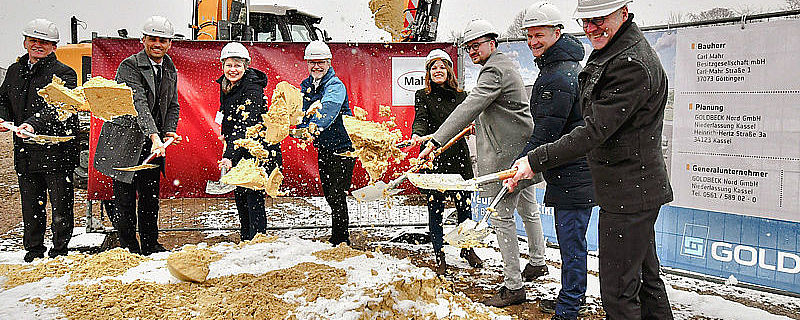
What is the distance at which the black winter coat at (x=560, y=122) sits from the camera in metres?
3.62

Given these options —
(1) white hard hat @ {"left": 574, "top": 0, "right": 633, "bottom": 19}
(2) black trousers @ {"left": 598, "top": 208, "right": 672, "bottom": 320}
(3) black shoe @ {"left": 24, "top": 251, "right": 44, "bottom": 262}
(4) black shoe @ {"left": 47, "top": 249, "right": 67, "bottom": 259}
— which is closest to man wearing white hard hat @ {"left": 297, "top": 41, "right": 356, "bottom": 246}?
(4) black shoe @ {"left": 47, "top": 249, "right": 67, "bottom": 259}

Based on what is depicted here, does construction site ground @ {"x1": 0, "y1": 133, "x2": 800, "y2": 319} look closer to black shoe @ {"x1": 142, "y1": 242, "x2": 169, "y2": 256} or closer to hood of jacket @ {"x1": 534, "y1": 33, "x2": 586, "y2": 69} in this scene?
black shoe @ {"x1": 142, "y1": 242, "x2": 169, "y2": 256}

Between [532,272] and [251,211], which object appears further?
[251,211]

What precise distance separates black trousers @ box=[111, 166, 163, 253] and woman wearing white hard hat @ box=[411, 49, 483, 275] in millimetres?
2342

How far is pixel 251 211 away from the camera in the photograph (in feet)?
16.9

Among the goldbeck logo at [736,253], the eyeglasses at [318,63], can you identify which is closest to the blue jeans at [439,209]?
the eyeglasses at [318,63]

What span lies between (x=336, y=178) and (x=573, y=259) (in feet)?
7.76

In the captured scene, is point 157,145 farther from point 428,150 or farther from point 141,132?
point 428,150

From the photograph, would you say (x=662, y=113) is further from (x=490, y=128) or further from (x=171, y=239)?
(x=171, y=239)

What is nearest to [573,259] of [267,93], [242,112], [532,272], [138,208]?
[532,272]

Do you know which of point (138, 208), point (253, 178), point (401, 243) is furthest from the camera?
point (401, 243)

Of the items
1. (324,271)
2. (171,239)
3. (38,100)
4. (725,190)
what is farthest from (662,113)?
(171,239)

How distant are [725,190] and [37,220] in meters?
5.47

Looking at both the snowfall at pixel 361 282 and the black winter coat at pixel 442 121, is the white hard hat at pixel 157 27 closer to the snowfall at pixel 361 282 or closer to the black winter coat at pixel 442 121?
the snowfall at pixel 361 282
